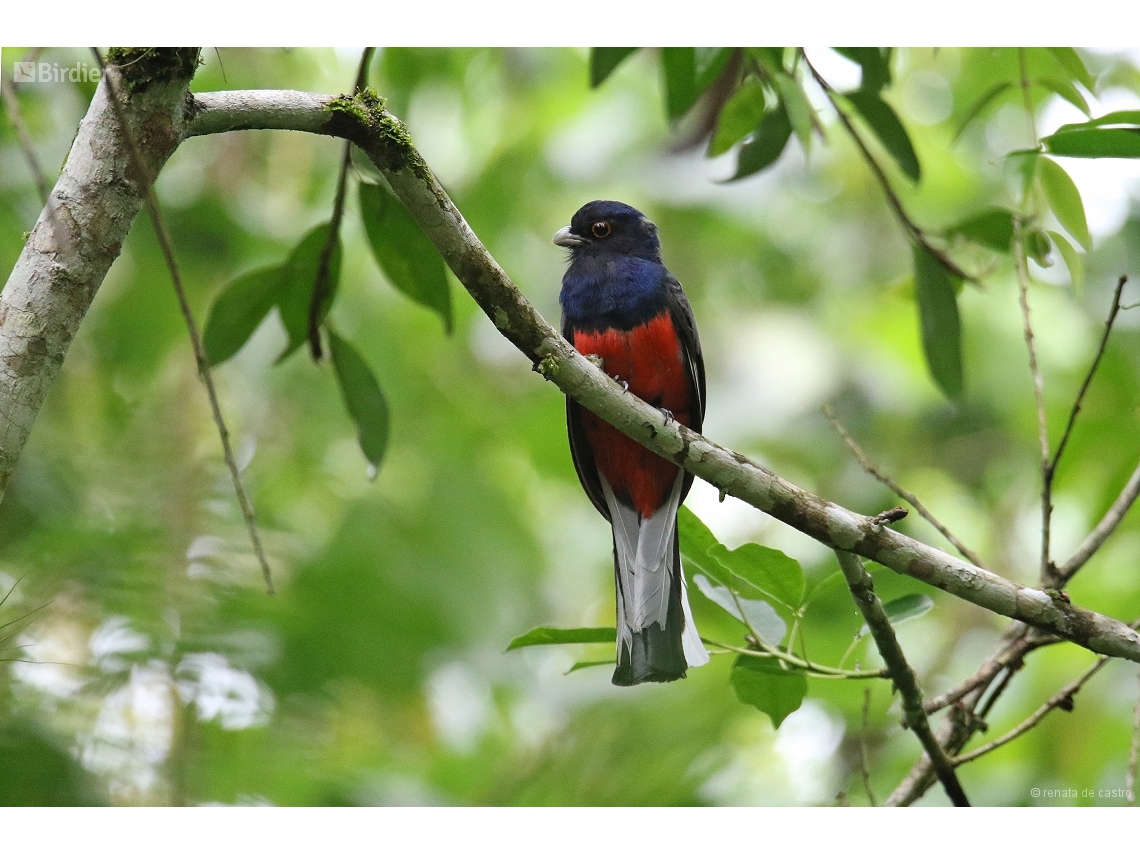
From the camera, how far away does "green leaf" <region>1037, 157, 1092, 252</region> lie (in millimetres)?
3076

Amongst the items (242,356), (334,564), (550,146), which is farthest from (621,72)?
(334,564)

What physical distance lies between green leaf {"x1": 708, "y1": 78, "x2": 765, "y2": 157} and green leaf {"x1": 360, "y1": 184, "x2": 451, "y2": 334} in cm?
98

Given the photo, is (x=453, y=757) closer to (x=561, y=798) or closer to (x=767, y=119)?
(x=561, y=798)

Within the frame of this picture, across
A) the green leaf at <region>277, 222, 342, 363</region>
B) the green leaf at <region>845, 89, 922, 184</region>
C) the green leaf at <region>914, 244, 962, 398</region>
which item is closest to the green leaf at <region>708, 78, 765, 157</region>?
the green leaf at <region>845, 89, 922, 184</region>

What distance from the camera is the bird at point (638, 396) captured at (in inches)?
129

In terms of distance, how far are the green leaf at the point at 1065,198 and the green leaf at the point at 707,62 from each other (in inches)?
38.2

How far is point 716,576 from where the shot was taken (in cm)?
266

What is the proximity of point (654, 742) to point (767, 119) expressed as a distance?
7.00 ft

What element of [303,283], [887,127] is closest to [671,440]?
[303,283]

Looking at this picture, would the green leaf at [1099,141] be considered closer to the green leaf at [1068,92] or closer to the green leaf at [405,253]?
the green leaf at [1068,92]

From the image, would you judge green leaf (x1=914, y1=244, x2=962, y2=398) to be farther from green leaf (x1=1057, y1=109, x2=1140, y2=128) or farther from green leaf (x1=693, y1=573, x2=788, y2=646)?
green leaf (x1=693, y1=573, x2=788, y2=646)

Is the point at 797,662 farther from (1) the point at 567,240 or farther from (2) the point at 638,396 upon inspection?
(1) the point at 567,240

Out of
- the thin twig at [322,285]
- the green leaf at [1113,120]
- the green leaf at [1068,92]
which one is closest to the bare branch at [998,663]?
the green leaf at [1113,120]
